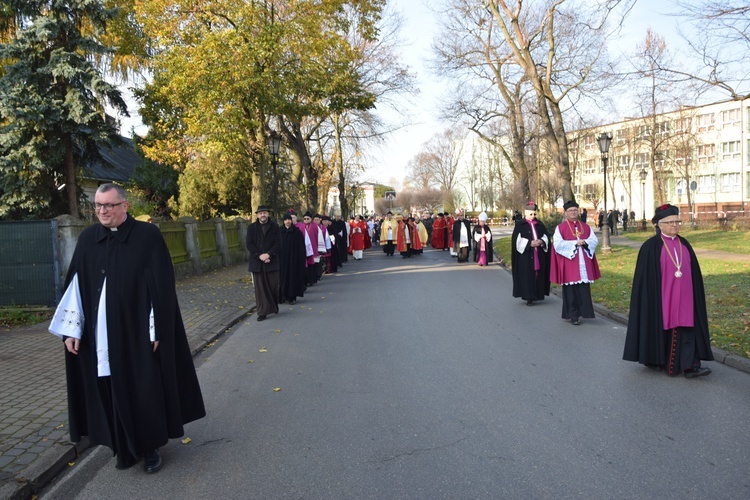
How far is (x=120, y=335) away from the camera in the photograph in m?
4.23

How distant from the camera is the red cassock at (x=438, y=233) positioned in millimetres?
34531

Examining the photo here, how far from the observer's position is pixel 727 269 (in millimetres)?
15742

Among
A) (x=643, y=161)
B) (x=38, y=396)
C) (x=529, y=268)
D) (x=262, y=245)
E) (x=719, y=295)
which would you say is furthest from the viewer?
(x=643, y=161)

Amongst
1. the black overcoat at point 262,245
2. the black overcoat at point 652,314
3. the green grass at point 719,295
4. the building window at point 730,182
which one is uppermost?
the building window at point 730,182

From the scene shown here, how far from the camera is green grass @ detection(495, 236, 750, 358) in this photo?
827 cm

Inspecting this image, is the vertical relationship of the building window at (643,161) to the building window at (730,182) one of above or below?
above

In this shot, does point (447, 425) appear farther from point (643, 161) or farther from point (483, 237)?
point (643, 161)

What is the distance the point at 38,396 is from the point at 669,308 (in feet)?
20.7

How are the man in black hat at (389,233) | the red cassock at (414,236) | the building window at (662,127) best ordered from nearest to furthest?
the red cassock at (414,236) < the man in black hat at (389,233) < the building window at (662,127)

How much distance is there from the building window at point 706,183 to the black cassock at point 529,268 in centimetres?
6353

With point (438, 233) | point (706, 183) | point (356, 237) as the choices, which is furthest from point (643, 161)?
point (356, 237)

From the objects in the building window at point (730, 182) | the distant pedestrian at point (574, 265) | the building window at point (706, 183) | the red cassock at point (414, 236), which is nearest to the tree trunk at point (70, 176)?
the distant pedestrian at point (574, 265)

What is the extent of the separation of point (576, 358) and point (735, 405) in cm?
212

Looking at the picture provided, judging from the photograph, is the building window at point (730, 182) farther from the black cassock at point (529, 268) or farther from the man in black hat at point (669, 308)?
the man in black hat at point (669, 308)
